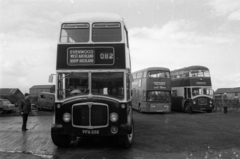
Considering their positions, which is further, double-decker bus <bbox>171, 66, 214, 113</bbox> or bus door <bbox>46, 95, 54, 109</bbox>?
bus door <bbox>46, 95, 54, 109</bbox>

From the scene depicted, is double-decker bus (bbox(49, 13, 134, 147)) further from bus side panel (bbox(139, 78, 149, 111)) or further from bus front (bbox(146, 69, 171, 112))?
bus side panel (bbox(139, 78, 149, 111))

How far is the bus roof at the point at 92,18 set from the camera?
8659 mm

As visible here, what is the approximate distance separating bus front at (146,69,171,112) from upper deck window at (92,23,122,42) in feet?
50.7

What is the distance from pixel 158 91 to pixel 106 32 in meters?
16.0

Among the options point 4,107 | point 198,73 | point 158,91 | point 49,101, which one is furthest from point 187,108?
point 4,107

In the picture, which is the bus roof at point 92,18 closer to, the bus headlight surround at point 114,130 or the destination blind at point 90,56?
the destination blind at point 90,56

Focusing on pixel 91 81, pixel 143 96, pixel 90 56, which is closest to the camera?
pixel 91 81

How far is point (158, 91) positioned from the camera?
23875mm

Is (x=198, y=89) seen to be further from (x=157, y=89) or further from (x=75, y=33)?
(x=75, y=33)

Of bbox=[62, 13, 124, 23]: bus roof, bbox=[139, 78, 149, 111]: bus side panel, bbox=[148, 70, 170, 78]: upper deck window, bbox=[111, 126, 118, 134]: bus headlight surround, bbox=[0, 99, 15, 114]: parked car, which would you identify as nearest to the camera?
bbox=[111, 126, 118, 134]: bus headlight surround

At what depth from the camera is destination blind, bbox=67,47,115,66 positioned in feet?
27.5

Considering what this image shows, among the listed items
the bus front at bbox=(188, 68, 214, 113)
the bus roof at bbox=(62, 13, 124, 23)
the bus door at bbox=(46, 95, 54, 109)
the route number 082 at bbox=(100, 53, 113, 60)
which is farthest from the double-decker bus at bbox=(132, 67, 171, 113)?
the route number 082 at bbox=(100, 53, 113, 60)

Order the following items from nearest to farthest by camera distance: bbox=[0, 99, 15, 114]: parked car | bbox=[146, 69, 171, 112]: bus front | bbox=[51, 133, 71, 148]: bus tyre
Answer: bbox=[51, 133, 71, 148]: bus tyre → bbox=[146, 69, 171, 112]: bus front → bbox=[0, 99, 15, 114]: parked car

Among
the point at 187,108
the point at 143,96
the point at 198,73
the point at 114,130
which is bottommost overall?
the point at 187,108
